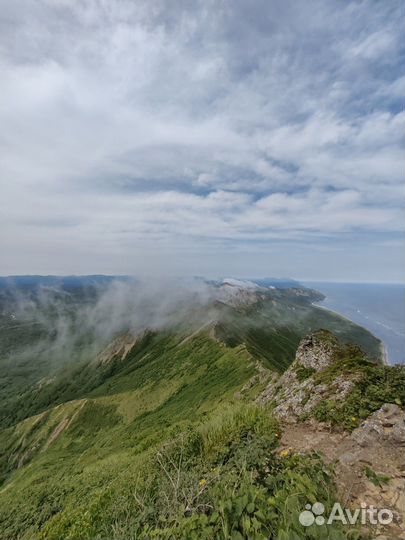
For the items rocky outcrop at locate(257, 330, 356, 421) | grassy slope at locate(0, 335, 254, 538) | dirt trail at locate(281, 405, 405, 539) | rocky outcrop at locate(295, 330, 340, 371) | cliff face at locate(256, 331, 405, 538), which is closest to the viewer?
dirt trail at locate(281, 405, 405, 539)

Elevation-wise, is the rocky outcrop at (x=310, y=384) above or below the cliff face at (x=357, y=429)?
below

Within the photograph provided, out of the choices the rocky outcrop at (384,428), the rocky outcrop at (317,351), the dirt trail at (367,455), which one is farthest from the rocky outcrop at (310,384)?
the rocky outcrop at (384,428)

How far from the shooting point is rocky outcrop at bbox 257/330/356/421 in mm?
10867

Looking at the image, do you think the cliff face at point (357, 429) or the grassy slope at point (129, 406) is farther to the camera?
the grassy slope at point (129, 406)

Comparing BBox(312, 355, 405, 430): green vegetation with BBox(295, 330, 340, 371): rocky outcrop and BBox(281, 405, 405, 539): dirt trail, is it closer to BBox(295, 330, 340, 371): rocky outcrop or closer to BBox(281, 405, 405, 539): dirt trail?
BBox(281, 405, 405, 539): dirt trail

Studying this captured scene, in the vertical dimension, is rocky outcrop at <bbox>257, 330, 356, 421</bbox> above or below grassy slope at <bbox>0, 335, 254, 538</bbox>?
above

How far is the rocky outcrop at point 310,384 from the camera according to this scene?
10.9 meters

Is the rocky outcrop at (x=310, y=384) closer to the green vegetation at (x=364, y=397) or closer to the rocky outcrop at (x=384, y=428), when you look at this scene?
the green vegetation at (x=364, y=397)

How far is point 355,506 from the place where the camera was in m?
5.07

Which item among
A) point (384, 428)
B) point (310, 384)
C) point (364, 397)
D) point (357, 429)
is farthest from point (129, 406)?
point (384, 428)

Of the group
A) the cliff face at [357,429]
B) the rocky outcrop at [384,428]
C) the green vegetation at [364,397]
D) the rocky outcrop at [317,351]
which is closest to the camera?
the cliff face at [357,429]

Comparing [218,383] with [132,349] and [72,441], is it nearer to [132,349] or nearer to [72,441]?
[72,441]

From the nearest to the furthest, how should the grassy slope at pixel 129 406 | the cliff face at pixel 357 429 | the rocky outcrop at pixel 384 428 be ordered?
the cliff face at pixel 357 429, the rocky outcrop at pixel 384 428, the grassy slope at pixel 129 406

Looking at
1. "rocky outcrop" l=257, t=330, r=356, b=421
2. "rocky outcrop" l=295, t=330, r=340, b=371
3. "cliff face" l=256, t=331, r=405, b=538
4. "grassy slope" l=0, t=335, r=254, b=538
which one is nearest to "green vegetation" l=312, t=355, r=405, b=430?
"cliff face" l=256, t=331, r=405, b=538
